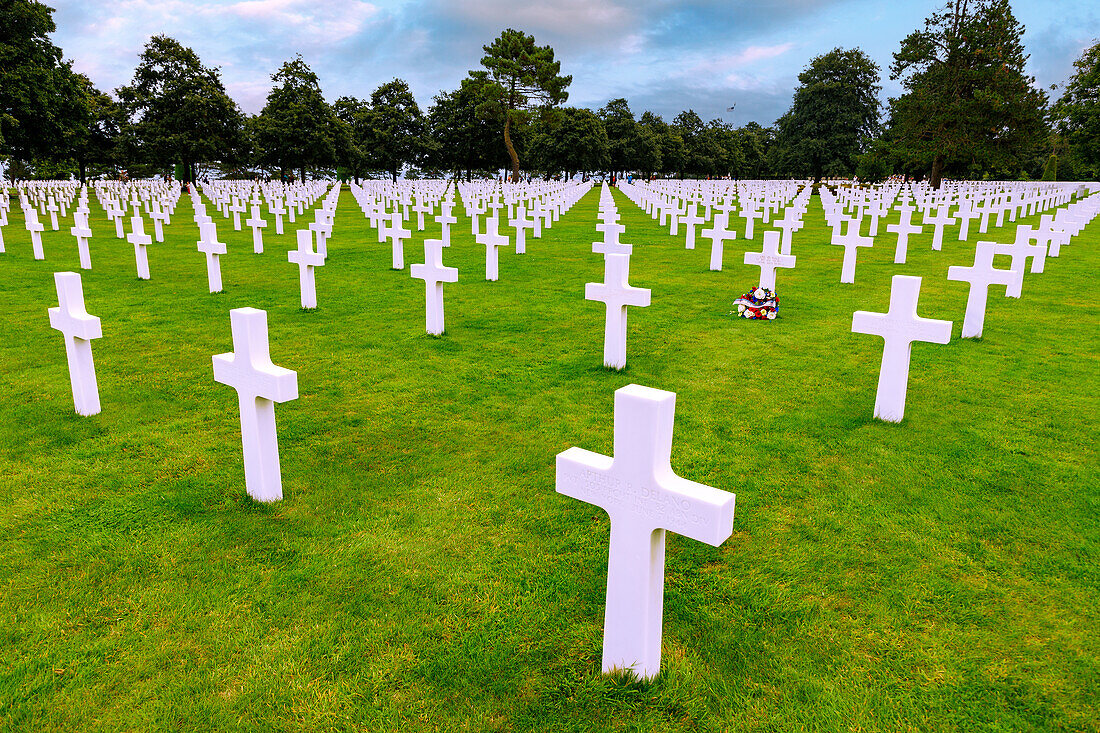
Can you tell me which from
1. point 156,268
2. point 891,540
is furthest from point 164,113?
point 891,540

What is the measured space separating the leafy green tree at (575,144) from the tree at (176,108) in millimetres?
27373

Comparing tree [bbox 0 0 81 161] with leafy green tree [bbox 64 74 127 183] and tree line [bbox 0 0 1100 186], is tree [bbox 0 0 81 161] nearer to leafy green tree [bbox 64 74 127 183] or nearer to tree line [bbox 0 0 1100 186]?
tree line [bbox 0 0 1100 186]

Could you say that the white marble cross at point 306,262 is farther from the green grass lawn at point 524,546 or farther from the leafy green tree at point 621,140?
the leafy green tree at point 621,140

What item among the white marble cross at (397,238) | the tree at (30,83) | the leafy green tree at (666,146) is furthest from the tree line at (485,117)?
the white marble cross at (397,238)

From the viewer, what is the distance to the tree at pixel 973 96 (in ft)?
129

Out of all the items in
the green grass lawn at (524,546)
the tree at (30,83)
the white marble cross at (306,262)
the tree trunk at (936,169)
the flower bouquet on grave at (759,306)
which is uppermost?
the tree at (30,83)

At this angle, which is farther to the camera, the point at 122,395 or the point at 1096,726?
the point at 122,395

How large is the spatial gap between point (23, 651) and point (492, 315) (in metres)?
6.20

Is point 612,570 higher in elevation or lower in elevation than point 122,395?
higher

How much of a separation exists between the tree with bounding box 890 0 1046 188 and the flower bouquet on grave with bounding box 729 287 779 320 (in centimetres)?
3951

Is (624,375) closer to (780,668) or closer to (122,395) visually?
(780,668)

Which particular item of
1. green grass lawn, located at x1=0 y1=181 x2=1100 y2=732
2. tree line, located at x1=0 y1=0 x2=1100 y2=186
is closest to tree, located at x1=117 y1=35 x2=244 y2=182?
tree line, located at x1=0 y1=0 x2=1100 y2=186

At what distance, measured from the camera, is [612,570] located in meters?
2.26

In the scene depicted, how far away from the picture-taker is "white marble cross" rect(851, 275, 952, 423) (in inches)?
175
